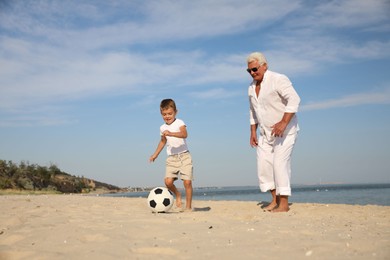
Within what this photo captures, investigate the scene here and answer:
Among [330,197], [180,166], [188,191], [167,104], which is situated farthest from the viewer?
[330,197]

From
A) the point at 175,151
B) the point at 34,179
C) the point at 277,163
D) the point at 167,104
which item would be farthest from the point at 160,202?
the point at 34,179

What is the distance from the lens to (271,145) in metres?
6.66

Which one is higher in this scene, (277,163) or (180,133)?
(180,133)

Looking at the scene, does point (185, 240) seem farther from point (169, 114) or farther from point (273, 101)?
point (169, 114)

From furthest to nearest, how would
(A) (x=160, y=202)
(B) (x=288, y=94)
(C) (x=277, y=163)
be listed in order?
(A) (x=160, y=202) → (C) (x=277, y=163) → (B) (x=288, y=94)

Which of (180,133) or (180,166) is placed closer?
(180,133)

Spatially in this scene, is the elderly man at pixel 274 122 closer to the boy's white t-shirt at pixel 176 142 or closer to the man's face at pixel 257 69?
the man's face at pixel 257 69

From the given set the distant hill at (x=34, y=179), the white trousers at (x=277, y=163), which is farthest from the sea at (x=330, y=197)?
the distant hill at (x=34, y=179)

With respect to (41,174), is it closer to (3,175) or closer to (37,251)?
(3,175)

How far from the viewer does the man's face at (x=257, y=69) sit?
636 cm

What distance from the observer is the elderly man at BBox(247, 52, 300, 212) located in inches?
242

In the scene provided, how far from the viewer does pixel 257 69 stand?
6.37 m

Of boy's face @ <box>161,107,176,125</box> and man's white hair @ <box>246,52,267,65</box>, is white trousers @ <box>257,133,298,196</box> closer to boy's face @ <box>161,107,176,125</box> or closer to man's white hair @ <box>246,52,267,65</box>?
man's white hair @ <box>246,52,267,65</box>

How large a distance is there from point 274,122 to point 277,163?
0.69 meters
